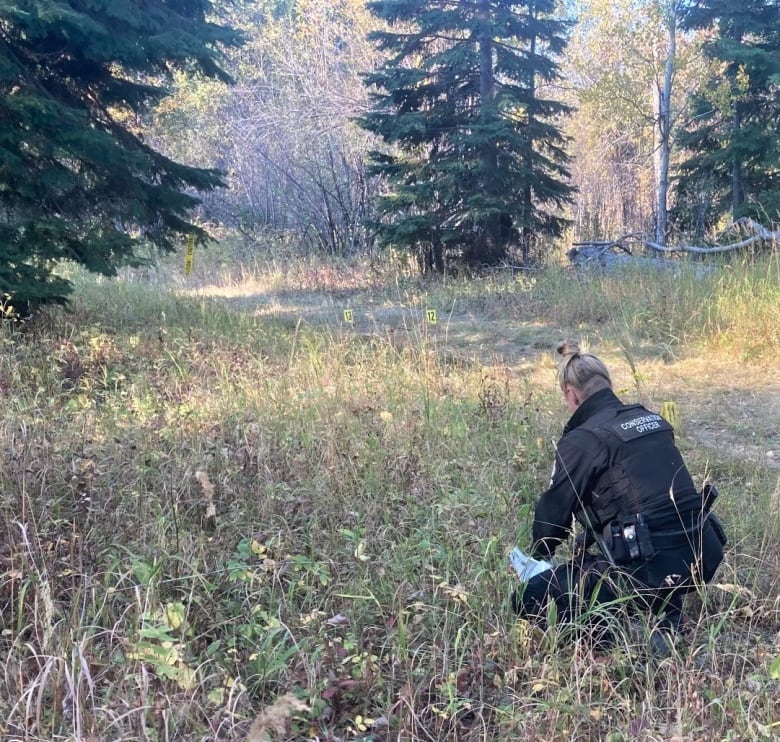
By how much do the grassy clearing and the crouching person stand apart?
126 mm

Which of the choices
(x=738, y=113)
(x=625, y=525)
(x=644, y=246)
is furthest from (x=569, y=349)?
(x=738, y=113)

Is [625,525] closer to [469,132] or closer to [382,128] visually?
[469,132]

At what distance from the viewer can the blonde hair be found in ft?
9.39

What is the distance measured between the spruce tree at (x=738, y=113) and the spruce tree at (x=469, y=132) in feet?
8.68

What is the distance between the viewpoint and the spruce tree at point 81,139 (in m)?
6.17

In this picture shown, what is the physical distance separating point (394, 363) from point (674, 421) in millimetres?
2068

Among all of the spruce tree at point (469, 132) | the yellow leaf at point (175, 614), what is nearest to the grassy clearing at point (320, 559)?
the yellow leaf at point (175, 614)

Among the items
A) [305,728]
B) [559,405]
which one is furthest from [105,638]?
[559,405]

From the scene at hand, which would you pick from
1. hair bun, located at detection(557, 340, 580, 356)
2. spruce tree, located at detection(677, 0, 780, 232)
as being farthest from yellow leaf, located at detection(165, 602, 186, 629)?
spruce tree, located at detection(677, 0, 780, 232)

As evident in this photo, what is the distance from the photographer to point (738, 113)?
42.5 ft

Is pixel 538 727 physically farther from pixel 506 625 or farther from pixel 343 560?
pixel 343 560

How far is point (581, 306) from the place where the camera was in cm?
881

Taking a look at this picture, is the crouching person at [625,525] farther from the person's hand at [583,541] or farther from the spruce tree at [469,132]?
the spruce tree at [469,132]

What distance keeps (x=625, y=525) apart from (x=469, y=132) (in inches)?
462
